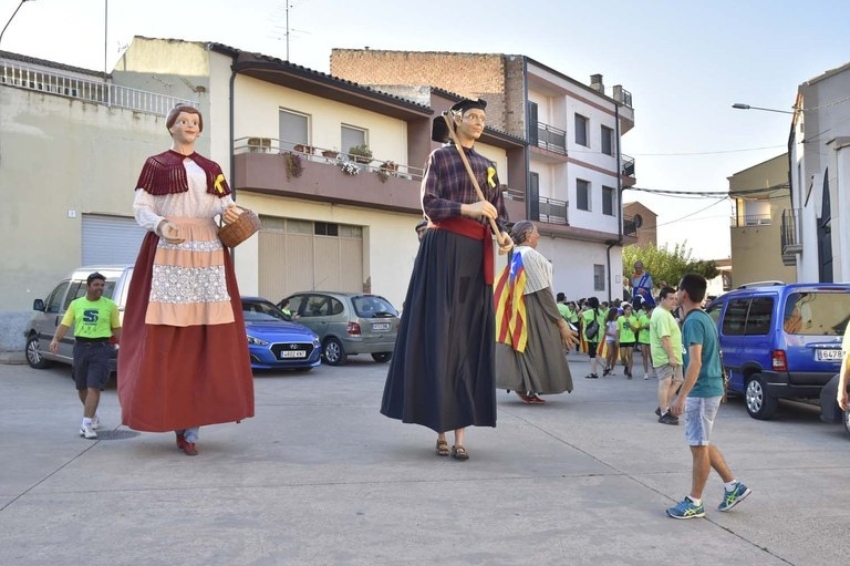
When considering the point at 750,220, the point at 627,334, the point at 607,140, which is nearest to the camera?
the point at 627,334

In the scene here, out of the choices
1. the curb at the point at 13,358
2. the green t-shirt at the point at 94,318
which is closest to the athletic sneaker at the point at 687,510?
the green t-shirt at the point at 94,318

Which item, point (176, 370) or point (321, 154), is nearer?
point (176, 370)

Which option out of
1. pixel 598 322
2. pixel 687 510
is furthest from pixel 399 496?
pixel 598 322

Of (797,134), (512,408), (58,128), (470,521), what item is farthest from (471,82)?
(470,521)

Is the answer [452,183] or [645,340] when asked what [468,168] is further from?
[645,340]

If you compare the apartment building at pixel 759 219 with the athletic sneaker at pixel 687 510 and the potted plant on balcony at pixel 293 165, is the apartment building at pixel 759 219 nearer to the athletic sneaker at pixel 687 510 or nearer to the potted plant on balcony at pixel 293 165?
the potted plant on balcony at pixel 293 165

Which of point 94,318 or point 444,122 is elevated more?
point 444,122

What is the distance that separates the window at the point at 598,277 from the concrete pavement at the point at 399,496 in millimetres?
29753

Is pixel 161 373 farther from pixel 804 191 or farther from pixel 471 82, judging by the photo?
pixel 471 82

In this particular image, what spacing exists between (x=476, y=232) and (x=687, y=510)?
262 cm

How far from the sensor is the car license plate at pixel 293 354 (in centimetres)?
1424

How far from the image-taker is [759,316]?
1034cm

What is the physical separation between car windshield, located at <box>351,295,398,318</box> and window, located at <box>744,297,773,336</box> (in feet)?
28.2

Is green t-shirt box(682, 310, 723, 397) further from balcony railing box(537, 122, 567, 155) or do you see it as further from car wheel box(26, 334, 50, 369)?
balcony railing box(537, 122, 567, 155)
